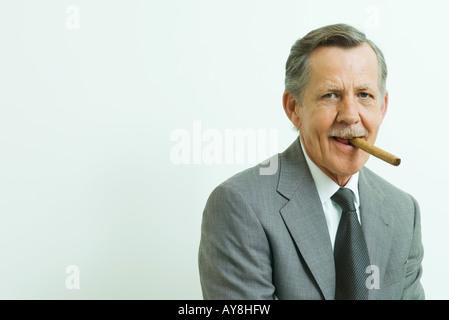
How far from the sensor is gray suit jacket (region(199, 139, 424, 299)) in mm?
1402

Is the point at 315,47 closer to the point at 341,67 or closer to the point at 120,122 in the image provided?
the point at 341,67

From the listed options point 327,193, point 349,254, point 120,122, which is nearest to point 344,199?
point 327,193

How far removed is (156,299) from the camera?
6.80 ft

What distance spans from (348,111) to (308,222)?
32cm

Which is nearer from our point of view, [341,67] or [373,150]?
[373,150]

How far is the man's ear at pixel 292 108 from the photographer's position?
1.59m

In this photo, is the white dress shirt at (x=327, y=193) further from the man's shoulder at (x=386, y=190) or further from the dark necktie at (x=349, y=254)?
the man's shoulder at (x=386, y=190)

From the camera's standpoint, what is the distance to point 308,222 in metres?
1.47

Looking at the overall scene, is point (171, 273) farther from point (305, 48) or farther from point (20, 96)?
point (305, 48)

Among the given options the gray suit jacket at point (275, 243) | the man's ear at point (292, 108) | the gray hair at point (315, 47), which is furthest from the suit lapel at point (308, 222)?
the gray hair at point (315, 47)

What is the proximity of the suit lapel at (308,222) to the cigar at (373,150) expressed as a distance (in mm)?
174

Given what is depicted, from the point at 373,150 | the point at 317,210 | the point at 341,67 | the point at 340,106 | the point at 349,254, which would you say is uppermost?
the point at 341,67

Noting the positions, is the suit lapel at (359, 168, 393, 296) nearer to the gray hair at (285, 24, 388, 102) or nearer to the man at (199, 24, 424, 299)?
the man at (199, 24, 424, 299)

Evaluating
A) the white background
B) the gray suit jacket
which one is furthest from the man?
the white background
